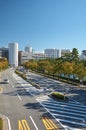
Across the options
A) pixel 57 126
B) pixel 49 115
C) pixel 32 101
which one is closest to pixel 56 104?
pixel 32 101

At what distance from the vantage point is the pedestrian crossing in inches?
810

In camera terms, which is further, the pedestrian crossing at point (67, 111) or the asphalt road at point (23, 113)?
the pedestrian crossing at point (67, 111)

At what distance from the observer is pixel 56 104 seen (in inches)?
1152

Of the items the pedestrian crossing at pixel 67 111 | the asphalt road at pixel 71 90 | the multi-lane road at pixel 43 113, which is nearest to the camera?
the multi-lane road at pixel 43 113

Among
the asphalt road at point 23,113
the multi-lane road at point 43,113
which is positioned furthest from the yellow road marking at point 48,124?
the asphalt road at point 23,113

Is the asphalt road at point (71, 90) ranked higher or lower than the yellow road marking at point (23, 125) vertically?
higher

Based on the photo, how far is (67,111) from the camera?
2561 centimetres

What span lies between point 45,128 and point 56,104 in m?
10.1

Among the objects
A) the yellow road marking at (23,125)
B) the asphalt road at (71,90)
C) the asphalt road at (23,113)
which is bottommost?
the yellow road marking at (23,125)

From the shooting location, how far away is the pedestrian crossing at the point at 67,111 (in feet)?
67.5

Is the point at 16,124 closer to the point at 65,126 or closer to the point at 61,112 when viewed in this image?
the point at 65,126

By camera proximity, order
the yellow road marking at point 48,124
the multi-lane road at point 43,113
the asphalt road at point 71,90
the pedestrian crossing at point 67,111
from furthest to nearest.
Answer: the asphalt road at point 71,90, the pedestrian crossing at point 67,111, the multi-lane road at point 43,113, the yellow road marking at point 48,124

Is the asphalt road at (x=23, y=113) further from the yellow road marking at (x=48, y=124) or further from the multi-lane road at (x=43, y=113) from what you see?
the yellow road marking at (x=48, y=124)

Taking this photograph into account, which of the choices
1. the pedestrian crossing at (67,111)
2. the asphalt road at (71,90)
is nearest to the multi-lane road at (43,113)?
the pedestrian crossing at (67,111)
